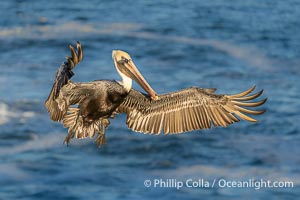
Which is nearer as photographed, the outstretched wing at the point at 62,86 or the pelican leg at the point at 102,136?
the outstretched wing at the point at 62,86

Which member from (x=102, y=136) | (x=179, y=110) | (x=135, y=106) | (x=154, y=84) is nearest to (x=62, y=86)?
(x=102, y=136)

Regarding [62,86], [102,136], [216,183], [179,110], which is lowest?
[102,136]

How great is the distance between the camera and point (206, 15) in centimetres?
4084

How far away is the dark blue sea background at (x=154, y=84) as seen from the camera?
93.2ft

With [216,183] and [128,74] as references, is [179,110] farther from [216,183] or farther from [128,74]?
[216,183]

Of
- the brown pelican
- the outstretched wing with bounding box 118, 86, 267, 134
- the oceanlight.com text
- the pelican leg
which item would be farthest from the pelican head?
the oceanlight.com text

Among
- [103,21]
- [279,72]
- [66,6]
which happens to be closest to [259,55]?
[279,72]

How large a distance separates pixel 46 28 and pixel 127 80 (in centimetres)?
2357

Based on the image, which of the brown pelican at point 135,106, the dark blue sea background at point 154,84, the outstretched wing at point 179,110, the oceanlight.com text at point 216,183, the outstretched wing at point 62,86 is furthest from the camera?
the dark blue sea background at point 154,84

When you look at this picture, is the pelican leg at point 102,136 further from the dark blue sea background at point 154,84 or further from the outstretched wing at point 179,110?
the dark blue sea background at point 154,84

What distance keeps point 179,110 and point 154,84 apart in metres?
16.1

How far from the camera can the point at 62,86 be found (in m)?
15.9

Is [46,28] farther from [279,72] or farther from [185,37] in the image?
[279,72]

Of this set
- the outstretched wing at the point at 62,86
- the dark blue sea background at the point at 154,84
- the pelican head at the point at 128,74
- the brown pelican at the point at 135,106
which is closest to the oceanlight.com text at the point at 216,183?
the dark blue sea background at the point at 154,84
